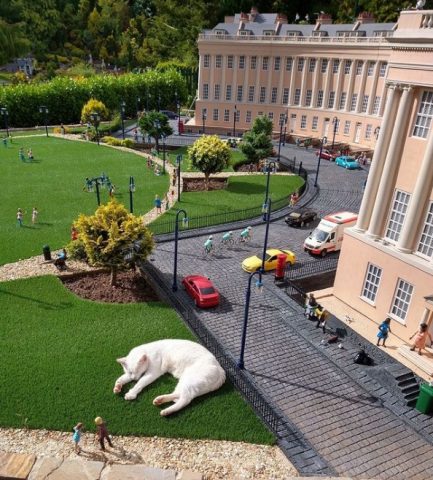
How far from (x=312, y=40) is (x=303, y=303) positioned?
47.1m

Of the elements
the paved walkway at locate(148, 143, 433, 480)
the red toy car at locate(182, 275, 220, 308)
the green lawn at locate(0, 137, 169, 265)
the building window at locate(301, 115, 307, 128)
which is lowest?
the green lawn at locate(0, 137, 169, 265)

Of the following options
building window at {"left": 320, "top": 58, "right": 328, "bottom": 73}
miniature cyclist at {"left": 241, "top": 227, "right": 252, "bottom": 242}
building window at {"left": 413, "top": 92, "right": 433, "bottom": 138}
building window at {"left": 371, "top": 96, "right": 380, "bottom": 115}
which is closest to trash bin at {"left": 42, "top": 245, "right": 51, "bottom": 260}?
miniature cyclist at {"left": 241, "top": 227, "right": 252, "bottom": 242}

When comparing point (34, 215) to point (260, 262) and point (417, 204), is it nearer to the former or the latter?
point (260, 262)

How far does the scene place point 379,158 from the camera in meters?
21.9

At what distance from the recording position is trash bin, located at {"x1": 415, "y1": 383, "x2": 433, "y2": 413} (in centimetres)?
1710

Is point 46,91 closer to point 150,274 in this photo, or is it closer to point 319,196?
point 319,196

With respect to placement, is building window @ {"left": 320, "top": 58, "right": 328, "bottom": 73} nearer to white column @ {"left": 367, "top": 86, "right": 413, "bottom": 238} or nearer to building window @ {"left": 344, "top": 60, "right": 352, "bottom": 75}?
building window @ {"left": 344, "top": 60, "right": 352, "bottom": 75}

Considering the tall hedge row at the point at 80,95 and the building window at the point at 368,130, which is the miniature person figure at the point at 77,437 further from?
the tall hedge row at the point at 80,95

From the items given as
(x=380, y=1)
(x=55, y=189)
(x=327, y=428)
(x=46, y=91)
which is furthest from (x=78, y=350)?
(x=380, y=1)

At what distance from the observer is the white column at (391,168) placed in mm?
20172

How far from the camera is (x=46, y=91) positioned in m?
69.7

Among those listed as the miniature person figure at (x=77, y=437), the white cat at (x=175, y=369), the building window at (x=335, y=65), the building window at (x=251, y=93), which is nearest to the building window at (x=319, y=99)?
the building window at (x=335, y=65)

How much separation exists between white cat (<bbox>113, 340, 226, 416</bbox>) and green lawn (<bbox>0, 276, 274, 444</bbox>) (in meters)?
0.34

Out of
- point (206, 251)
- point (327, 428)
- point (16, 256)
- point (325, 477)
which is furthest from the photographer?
point (206, 251)
